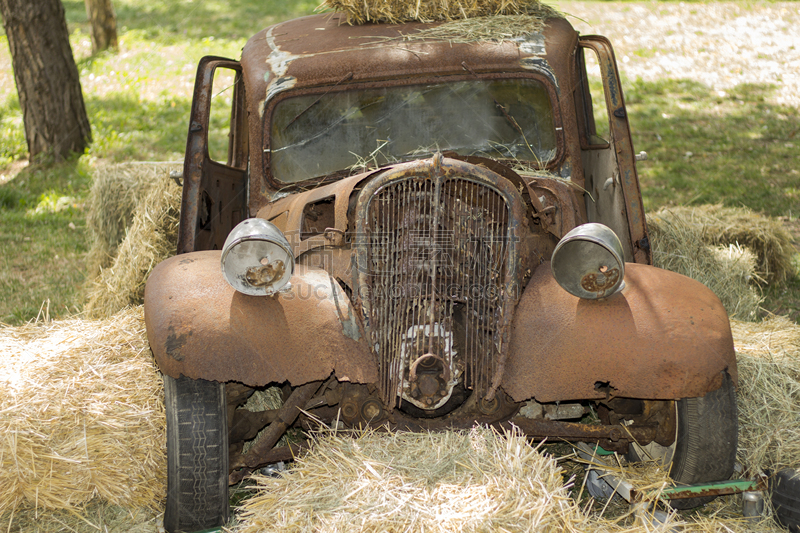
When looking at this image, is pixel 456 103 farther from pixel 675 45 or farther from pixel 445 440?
pixel 675 45

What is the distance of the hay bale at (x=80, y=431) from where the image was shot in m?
3.25

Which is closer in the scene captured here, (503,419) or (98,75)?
(503,419)

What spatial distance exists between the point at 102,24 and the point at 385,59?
12786 mm

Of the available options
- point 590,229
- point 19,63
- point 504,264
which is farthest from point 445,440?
point 19,63

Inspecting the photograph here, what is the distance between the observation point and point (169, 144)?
35.5 ft

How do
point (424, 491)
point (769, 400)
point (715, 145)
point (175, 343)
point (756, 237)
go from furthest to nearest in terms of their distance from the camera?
1. point (715, 145)
2. point (756, 237)
3. point (769, 400)
4. point (175, 343)
5. point (424, 491)

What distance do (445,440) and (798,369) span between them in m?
2.34

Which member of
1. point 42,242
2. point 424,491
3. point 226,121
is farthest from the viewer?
point 226,121

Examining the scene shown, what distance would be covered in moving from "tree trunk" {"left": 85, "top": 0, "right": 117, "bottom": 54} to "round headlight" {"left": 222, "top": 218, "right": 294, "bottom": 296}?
13892mm

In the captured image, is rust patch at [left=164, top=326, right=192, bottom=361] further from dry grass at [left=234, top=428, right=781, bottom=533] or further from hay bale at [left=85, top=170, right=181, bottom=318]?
hay bale at [left=85, top=170, right=181, bottom=318]

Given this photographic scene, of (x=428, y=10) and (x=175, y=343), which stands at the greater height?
(x=428, y=10)

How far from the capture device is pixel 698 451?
321 cm

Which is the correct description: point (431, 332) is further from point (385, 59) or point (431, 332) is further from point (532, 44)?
point (532, 44)

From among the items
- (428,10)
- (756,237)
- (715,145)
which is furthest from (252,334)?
(715,145)
